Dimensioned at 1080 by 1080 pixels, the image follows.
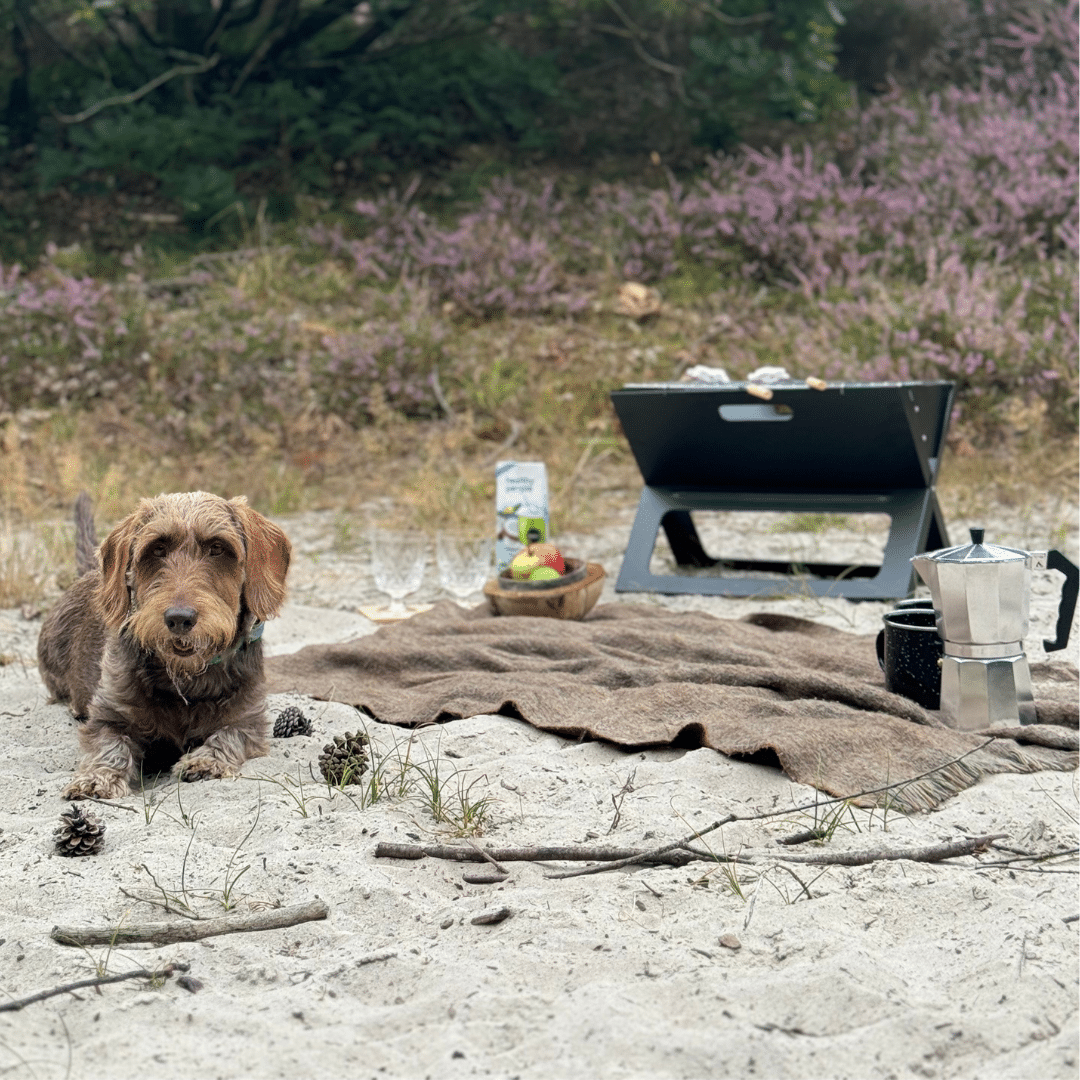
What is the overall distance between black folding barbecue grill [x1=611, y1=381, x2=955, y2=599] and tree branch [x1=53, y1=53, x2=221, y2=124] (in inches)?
299

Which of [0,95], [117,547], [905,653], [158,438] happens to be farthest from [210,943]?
[0,95]

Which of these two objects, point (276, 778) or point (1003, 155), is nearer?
point (276, 778)

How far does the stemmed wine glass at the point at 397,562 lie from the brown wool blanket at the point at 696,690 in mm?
288

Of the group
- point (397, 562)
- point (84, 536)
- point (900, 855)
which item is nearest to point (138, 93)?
point (397, 562)

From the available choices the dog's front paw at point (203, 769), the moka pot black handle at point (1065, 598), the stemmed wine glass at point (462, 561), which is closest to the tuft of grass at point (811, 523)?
the stemmed wine glass at point (462, 561)

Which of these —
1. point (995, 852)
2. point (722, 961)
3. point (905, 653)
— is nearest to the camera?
point (722, 961)

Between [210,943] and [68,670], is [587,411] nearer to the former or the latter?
[68,670]

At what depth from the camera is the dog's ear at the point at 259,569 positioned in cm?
335

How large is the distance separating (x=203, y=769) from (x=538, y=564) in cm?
221

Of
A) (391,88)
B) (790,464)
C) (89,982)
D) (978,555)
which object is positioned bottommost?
(89,982)

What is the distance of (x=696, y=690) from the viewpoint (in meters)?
3.95

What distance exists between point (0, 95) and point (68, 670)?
1030cm

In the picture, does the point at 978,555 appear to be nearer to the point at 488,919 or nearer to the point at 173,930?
the point at 488,919

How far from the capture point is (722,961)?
2.34 metres
